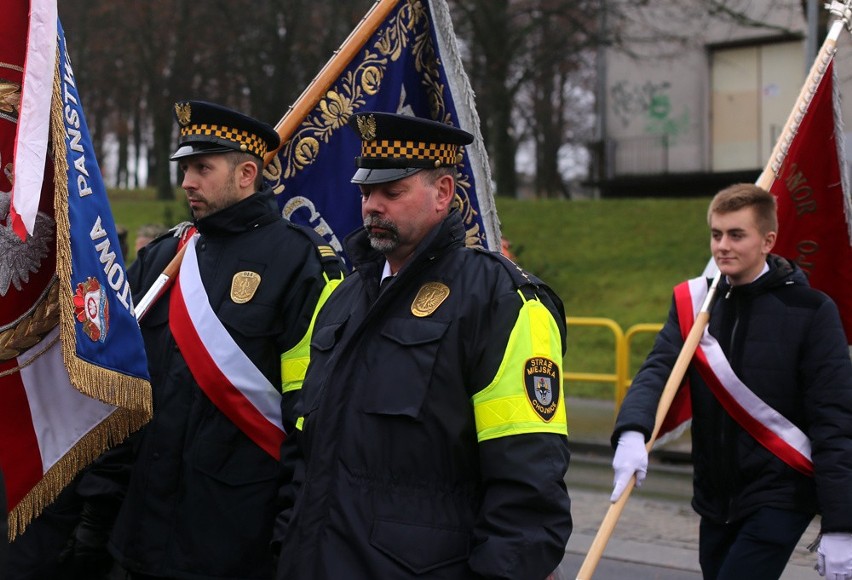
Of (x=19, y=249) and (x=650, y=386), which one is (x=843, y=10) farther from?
(x=19, y=249)

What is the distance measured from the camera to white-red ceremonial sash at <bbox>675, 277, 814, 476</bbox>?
161 inches

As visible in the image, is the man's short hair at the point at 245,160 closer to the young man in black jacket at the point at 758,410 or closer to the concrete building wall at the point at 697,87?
the young man in black jacket at the point at 758,410

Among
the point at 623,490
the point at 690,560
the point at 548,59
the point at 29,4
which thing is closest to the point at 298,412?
the point at 623,490

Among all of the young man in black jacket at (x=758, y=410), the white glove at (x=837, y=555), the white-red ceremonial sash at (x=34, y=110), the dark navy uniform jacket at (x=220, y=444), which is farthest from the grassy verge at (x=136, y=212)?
the white glove at (x=837, y=555)

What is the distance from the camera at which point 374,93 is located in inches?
194

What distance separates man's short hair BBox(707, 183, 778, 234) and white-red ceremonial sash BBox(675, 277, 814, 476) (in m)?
0.45

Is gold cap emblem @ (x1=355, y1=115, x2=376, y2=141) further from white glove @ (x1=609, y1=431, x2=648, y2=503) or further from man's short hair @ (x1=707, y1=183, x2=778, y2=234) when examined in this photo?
man's short hair @ (x1=707, y1=183, x2=778, y2=234)

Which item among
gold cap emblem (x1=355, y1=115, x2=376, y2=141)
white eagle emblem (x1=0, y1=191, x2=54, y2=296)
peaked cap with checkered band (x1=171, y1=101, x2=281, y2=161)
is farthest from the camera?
peaked cap with checkered band (x1=171, y1=101, x2=281, y2=161)

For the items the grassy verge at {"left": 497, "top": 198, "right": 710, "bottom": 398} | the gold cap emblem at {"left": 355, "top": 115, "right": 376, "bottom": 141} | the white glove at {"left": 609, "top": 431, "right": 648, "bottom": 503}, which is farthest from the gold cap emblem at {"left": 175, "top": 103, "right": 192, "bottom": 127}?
the grassy verge at {"left": 497, "top": 198, "right": 710, "bottom": 398}

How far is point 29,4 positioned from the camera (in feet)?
11.8

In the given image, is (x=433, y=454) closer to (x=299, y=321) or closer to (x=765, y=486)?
(x=299, y=321)

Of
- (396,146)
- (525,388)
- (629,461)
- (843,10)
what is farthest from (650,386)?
(843,10)

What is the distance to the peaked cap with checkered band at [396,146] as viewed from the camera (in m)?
2.96

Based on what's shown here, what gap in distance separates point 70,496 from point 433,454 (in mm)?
1876
